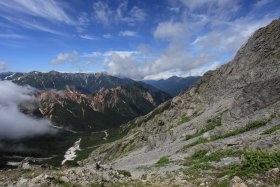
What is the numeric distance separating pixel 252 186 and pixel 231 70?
340ft

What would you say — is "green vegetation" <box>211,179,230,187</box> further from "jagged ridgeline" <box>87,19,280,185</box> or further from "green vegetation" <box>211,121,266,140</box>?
"green vegetation" <box>211,121,266,140</box>

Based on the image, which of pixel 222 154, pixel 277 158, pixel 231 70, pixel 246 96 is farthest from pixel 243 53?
pixel 277 158

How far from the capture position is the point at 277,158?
26.8 m

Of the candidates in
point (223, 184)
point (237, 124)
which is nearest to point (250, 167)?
point (223, 184)

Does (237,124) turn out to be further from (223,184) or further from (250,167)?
(223,184)

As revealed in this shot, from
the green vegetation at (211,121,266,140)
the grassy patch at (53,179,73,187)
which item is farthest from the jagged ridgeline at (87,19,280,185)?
the grassy patch at (53,179,73,187)

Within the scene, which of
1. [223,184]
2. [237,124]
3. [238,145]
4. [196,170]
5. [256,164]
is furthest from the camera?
[237,124]

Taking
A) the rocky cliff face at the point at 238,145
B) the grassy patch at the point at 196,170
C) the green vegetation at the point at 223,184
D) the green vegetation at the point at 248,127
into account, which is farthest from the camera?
the green vegetation at the point at 248,127

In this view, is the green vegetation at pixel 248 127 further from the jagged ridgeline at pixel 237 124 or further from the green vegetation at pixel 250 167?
the green vegetation at pixel 250 167

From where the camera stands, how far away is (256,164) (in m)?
26.6

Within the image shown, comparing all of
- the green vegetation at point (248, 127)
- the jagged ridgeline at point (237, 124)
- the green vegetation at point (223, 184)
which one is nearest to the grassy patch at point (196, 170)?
the jagged ridgeline at point (237, 124)

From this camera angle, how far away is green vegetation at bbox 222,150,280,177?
85.0 feet

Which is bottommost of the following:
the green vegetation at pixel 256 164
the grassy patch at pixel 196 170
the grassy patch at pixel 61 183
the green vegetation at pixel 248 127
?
the grassy patch at pixel 196 170

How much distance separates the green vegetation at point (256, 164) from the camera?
1020 inches
